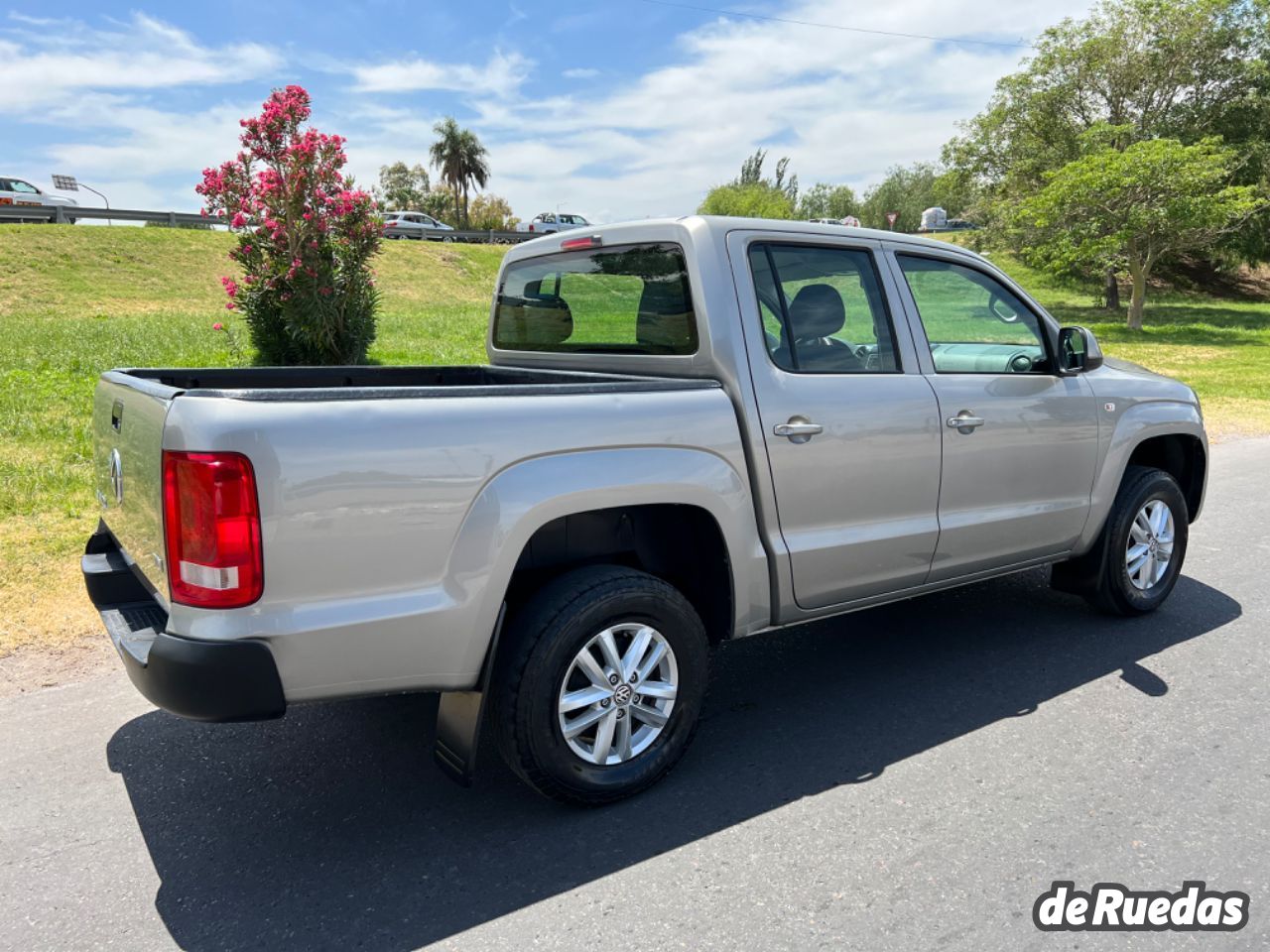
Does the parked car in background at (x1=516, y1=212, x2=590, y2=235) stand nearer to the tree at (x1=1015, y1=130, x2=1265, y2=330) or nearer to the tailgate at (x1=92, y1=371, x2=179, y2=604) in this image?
the tree at (x1=1015, y1=130, x2=1265, y2=330)

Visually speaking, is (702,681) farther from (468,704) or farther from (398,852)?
(398,852)

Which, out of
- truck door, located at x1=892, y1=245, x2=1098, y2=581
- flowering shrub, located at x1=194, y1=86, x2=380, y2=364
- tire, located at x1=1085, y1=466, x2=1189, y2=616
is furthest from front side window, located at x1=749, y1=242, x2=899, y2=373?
flowering shrub, located at x1=194, y1=86, x2=380, y2=364

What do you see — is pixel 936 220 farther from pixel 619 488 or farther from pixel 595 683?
pixel 595 683

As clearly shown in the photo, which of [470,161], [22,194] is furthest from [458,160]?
[22,194]

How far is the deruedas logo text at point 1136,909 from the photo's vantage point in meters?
2.58

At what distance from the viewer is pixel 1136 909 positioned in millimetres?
2641

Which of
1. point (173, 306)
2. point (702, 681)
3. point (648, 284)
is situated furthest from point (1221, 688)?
point (173, 306)

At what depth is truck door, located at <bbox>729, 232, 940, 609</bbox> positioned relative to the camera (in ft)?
11.5

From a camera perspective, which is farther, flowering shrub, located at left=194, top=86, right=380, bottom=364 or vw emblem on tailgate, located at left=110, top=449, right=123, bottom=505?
flowering shrub, located at left=194, top=86, right=380, bottom=364

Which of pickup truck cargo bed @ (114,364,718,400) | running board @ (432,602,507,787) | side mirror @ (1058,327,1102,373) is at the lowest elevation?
running board @ (432,602,507,787)

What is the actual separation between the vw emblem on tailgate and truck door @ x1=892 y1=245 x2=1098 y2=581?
2994mm

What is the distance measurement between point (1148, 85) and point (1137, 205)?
7344 millimetres

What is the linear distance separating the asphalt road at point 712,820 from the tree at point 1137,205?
20540 mm

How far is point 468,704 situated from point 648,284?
5.76 feet
